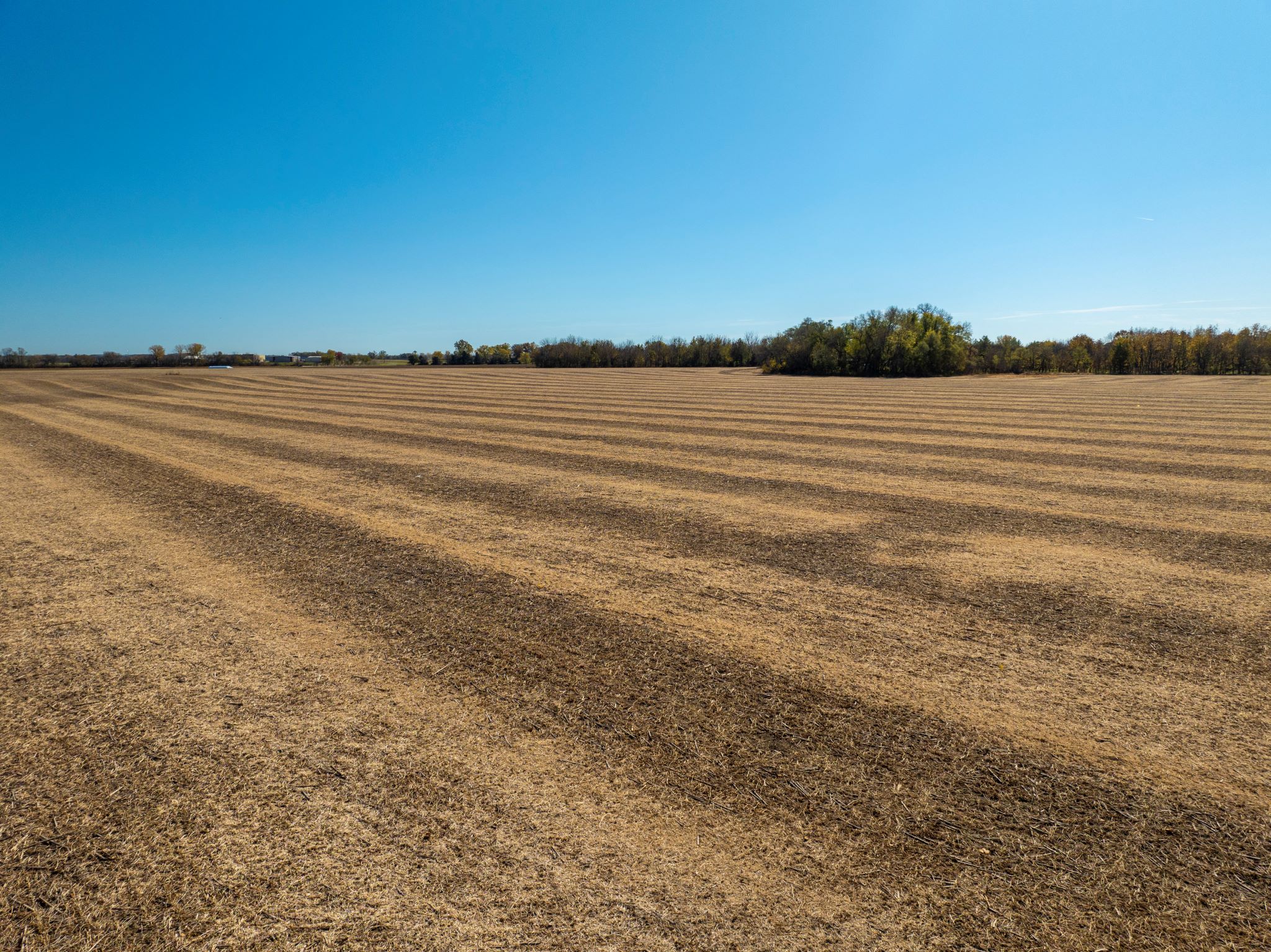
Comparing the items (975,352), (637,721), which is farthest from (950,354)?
(637,721)

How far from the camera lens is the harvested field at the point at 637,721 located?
2.36 m

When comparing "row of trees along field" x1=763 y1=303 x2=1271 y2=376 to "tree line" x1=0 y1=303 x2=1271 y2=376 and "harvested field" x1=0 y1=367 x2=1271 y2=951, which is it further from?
"harvested field" x1=0 y1=367 x2=1271 y2=951

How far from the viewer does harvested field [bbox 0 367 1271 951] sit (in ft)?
7.74

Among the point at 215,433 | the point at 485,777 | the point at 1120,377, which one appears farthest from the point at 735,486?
the point at 1120,377

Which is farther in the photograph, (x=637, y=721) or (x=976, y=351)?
(x=976, y=351)

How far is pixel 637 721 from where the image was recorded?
11.5 ft

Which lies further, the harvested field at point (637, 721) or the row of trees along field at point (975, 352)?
the row of trees along field at point (975, 352)

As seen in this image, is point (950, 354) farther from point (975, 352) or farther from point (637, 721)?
point (637, 721)

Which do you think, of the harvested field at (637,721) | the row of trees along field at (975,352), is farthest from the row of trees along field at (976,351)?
the harvested field at (637,721)

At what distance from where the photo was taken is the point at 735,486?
380 inches

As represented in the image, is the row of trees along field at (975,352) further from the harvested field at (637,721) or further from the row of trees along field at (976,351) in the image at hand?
the harvested field at (637,721)

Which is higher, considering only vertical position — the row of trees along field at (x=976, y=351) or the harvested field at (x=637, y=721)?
the row of trees along field at (x=976, y=351)

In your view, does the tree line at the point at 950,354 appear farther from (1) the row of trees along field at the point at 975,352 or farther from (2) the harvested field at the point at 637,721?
(2) the harvested field at the point at 637,721

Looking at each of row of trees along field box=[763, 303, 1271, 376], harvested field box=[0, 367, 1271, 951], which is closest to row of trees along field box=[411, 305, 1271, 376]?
row of trees along field box=[763, 303, 1271, 376]
